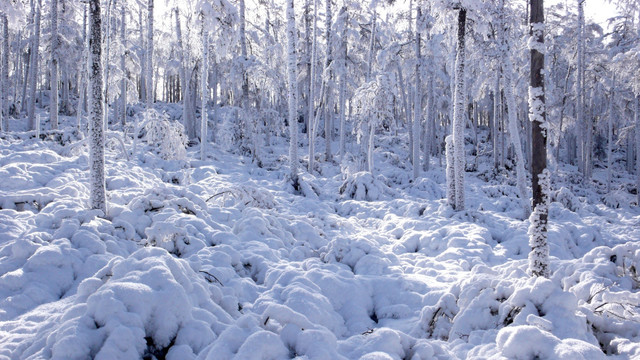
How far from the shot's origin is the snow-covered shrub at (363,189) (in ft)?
53.9

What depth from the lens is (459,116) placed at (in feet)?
41.8

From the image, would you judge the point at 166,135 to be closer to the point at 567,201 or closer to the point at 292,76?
the point at 292,76

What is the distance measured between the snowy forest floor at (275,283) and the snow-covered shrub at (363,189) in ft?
12.3

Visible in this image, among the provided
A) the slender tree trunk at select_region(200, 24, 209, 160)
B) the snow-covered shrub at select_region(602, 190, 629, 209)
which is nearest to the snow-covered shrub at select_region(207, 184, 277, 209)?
the slender tree trunk at select_region(200, 24, 209, 160)

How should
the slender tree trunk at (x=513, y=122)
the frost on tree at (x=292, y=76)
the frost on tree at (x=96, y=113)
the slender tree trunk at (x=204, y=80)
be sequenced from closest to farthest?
the frost on tree at (x=96, y=113) < the slender tree trunk at (x=513, y=122) < the frost on tree at (x=292, y=76) < the slender tree trunk at (x=204, y=80)

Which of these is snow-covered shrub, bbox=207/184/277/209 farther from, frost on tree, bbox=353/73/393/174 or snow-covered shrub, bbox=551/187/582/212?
snow-covered shrub, bbox=551/187/582/212

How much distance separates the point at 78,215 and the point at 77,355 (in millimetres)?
4460

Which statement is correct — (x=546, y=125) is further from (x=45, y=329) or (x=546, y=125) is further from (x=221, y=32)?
(x=221, y=32)

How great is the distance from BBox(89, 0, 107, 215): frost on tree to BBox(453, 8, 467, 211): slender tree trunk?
9739mm

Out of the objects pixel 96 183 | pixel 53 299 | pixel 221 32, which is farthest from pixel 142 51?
pixel 53 299

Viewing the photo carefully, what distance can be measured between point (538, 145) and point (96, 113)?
7.92m

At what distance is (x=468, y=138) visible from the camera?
143 feet

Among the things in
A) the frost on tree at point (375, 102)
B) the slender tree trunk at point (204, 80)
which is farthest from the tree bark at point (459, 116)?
the slender tree trunk at point (204, 80)

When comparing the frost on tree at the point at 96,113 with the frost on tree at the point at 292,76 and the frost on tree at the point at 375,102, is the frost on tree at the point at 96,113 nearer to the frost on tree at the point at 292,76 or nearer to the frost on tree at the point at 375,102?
the frost on tree at the point at 292,76
